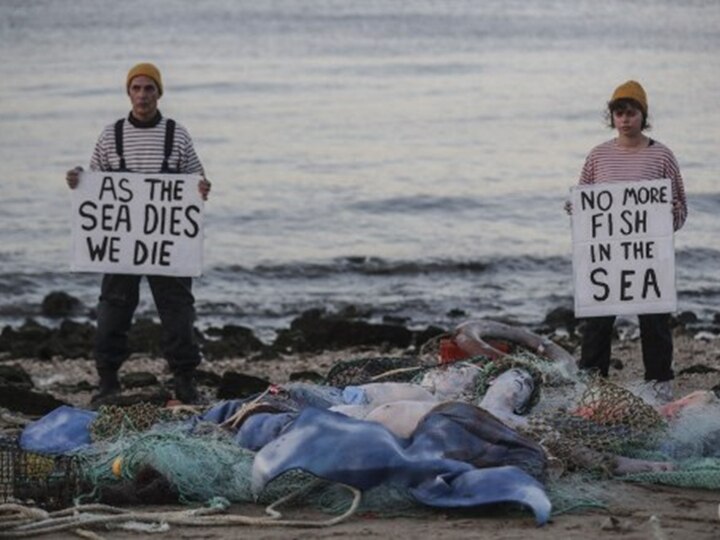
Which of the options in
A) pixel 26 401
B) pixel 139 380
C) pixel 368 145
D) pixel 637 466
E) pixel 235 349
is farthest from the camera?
pixel 368 145

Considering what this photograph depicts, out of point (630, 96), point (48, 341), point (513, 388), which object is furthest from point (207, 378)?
point (513, 388)

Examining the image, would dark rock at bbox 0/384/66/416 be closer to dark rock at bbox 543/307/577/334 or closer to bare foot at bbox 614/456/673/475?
bare foot at bbox 614/456/673/475

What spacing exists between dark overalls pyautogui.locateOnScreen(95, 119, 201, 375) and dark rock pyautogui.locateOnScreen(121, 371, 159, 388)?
6.02 feet

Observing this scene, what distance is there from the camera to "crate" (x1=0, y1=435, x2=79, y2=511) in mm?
10469

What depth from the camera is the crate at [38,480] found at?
10.5 m

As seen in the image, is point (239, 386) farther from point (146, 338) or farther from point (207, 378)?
point (146, 338)

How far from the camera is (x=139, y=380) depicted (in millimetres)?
16266

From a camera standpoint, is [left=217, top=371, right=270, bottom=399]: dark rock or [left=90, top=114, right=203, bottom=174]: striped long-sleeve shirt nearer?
[left=90, top=114, right=203, bottom=174]: striped long-sleeve shirt

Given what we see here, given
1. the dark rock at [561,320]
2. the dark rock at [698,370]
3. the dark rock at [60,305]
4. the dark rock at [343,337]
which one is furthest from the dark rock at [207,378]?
the dark rock at [60,305]

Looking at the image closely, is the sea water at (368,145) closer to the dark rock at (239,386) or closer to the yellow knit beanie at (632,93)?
the dark rock at (239,386)

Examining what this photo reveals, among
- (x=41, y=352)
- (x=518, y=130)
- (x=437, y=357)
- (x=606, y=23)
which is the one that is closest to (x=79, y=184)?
(x=437, y=357)

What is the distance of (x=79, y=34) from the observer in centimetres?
6662

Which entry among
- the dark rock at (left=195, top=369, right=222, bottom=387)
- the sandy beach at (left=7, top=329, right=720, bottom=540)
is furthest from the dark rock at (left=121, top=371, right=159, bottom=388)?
the sandy beach at (left=7, top=329, right=720, bottom=540)

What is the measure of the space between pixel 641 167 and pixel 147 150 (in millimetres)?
3332
